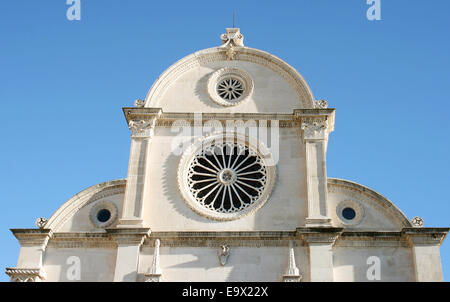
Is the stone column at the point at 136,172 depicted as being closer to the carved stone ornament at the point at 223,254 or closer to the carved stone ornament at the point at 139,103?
the carved stone ornament at the point at 139,103

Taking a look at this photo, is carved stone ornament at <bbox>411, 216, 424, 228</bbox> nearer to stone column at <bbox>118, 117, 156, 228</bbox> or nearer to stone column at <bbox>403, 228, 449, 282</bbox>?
stone column at <bbox>403, 228, 449, 282</bbox>

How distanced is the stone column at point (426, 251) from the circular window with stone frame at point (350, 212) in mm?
1942

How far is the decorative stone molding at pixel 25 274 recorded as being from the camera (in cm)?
2384

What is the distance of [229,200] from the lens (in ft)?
84.8

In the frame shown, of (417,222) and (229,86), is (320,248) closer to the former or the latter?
(417,222)

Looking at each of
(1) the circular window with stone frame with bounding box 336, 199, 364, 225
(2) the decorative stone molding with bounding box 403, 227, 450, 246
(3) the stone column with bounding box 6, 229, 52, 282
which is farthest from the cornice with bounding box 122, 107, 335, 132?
(3) the stone column with bounding box 6, 229, 52, 282

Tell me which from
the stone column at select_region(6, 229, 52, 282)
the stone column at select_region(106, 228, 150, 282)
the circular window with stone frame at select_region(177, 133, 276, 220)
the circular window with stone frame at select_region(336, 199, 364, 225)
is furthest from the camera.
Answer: the circular window with stone frame at select_region(177, 133, 276, 220)

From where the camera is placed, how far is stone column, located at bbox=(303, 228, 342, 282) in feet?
76.4

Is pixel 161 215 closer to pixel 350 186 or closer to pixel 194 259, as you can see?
pixel 194 259

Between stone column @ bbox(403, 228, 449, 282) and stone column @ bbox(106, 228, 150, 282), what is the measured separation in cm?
972

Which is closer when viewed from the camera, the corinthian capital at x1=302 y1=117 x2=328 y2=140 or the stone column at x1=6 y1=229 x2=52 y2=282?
the stone column at x1=6 y1=229 x2=52 y2=282

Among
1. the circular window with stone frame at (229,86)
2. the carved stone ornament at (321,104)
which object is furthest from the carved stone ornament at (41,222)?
the carved stone ornament at (321,104)

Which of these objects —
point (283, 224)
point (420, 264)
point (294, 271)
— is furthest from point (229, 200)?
point (420, 264)

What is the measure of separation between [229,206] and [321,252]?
4.16 metres
